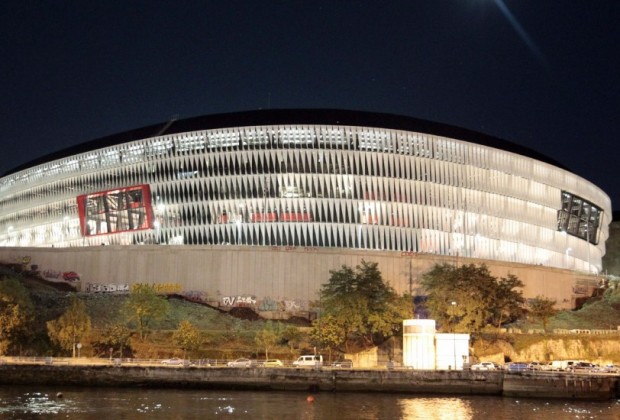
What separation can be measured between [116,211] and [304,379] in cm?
8245

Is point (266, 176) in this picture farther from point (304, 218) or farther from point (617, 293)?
point (617, 293)

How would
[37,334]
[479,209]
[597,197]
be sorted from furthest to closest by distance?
[597,197] < [479,209] < [37,334]

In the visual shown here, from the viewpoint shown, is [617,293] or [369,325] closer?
[369,325]

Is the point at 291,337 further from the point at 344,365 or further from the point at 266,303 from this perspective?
the point at 266,303

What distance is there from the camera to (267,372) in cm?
8356

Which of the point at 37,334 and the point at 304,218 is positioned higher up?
the point at 304,218

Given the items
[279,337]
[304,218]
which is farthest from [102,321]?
[304,218]

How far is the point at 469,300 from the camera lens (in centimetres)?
10869

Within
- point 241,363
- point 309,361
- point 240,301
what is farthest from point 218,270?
point 241,363

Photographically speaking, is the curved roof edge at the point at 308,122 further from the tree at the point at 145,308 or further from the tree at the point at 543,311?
the tree at the point at 145,308

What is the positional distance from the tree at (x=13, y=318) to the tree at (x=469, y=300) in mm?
49464

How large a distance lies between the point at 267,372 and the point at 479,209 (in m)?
79.0

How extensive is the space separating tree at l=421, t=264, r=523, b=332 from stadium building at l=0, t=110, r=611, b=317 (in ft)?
63.3

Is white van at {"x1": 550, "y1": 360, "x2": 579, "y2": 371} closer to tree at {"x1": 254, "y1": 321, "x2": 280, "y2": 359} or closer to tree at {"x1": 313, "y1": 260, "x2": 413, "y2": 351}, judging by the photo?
tree at {"x1": 313, "y1": 260, "x2": 413, "y2": 351}
